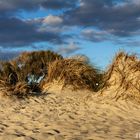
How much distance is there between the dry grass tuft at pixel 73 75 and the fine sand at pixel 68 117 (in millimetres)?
457

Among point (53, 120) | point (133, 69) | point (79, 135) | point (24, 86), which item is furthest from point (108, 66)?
point (79, 135)

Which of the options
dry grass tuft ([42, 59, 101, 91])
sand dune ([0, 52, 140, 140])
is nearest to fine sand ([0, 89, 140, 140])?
sand dune ([0, 52, 140, 140])

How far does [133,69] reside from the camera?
66.0ft

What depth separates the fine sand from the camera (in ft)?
45.5

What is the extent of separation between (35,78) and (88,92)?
3.05 m

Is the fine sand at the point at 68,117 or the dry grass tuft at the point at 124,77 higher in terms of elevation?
the dry grass tuft at the point at 124,77

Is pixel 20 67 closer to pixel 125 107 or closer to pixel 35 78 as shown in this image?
pixel 35 78

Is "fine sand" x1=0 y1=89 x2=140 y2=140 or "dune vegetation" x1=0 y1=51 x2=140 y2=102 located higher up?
"dune vegetation" x1=0 y1=51 x2=140 y2=102

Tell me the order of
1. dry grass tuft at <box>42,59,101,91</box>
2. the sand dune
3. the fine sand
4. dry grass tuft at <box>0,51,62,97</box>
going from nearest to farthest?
the fine sand, the sand dune, dry grass tuft at <box>0,51,62,97</box>, dry grass tuft at <box>42,59,101,91</box>

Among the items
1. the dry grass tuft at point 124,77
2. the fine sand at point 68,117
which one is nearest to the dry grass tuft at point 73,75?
the fine sand at point 68,117

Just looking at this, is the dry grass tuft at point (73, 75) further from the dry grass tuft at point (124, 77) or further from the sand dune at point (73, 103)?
the dry grass tuft at point (124, 77)

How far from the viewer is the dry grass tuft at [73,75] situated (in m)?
20.7

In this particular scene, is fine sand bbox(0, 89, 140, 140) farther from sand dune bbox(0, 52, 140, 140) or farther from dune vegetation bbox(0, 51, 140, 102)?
dune vegetation bbox(0, 51, 140, 102)

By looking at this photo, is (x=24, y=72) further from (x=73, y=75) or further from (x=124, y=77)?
(x=124, y=77)
